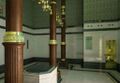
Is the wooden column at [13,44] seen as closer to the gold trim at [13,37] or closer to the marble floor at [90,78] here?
the gold trim at [13,37]

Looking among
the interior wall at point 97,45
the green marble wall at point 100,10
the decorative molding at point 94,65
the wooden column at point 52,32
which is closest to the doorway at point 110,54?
the interior wall at point 97,45

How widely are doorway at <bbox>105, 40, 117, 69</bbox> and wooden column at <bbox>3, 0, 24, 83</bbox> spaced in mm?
8528

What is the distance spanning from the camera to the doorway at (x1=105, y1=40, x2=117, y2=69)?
31.4 feet

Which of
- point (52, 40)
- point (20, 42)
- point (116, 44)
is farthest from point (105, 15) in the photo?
point (20, 42)

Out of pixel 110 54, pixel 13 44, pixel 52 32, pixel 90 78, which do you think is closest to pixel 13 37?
pixel 13 44

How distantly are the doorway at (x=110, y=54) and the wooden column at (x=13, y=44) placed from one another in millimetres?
8528

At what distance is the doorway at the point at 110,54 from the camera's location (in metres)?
9.59

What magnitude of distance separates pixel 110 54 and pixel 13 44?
867 cm

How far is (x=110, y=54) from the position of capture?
9.66 m

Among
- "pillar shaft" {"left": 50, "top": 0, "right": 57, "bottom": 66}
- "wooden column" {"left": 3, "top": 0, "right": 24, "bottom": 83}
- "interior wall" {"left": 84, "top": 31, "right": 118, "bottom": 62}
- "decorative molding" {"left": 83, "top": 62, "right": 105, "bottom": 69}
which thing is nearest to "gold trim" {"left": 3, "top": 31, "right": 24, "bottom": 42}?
"wooden column" {"left": 3, "top": 0, "right": 24, "bottom": 83}

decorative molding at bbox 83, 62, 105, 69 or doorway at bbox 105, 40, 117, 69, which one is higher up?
doorway at bbox 105, 40, 117, 69

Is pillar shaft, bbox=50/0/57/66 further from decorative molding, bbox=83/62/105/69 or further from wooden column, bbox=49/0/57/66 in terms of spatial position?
decorative molding, bbox=83/62/105/69

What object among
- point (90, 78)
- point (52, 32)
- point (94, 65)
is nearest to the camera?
point (52, 32)

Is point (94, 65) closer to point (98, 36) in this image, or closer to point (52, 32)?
point (98, 36)
